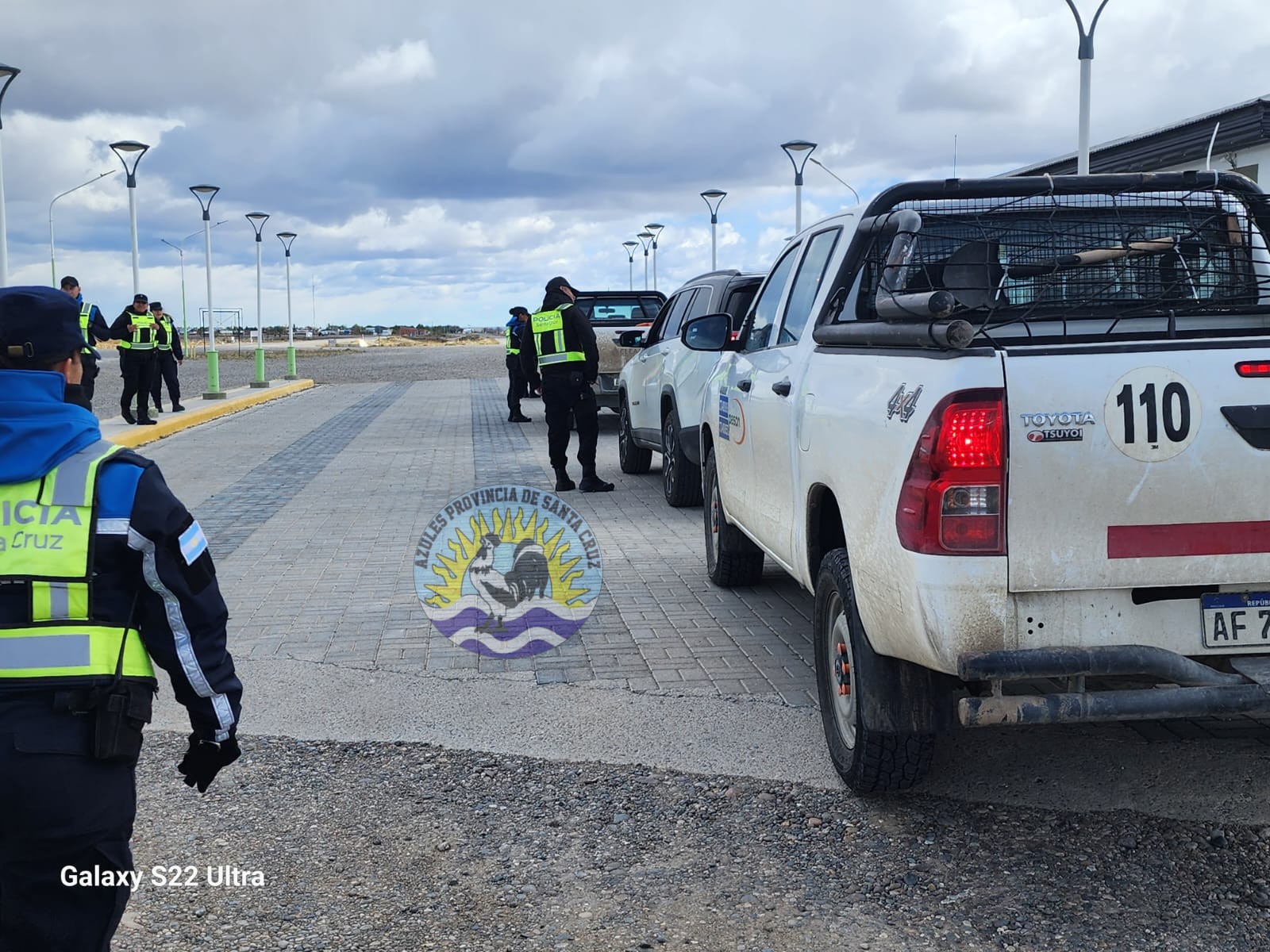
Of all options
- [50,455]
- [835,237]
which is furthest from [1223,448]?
[50,455]

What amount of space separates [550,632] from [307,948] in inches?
138

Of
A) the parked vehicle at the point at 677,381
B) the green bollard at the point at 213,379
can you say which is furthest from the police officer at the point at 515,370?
the parked vehicle at the point at 677,381

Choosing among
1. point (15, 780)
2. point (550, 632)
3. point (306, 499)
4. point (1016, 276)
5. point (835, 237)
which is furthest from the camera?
point (306, 499)

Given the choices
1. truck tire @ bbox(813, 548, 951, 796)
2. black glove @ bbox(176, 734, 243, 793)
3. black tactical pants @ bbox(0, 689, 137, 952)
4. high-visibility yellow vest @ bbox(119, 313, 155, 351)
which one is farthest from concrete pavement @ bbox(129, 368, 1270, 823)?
high-visibility yellow vest @ bbox(119, 313, 155, 351)

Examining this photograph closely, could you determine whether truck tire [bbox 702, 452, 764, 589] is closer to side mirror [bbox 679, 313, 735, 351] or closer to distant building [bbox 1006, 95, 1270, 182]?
side mirror [bbox 679, 313, 735, 351]

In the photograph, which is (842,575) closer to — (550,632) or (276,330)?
(550,632)

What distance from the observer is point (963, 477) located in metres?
3.47

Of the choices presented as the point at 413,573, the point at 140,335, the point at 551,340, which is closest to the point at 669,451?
the point at 551,340

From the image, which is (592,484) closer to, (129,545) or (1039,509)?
(1039,509)

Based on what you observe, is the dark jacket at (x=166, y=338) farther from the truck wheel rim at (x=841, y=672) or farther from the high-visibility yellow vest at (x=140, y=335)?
the truck wheel rim at (x=841, y=672)

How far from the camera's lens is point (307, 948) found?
3.37m

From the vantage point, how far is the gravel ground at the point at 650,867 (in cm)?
342

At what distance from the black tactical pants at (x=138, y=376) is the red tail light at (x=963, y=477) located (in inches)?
695

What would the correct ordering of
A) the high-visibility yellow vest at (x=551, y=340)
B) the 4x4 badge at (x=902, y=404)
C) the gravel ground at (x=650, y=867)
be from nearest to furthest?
1. the gravel ground at (x=650, y=867)
2. the 4x4 badge at (x=902, y=404)
3. the high-visibility yellow vest at (x=551, y=340)
